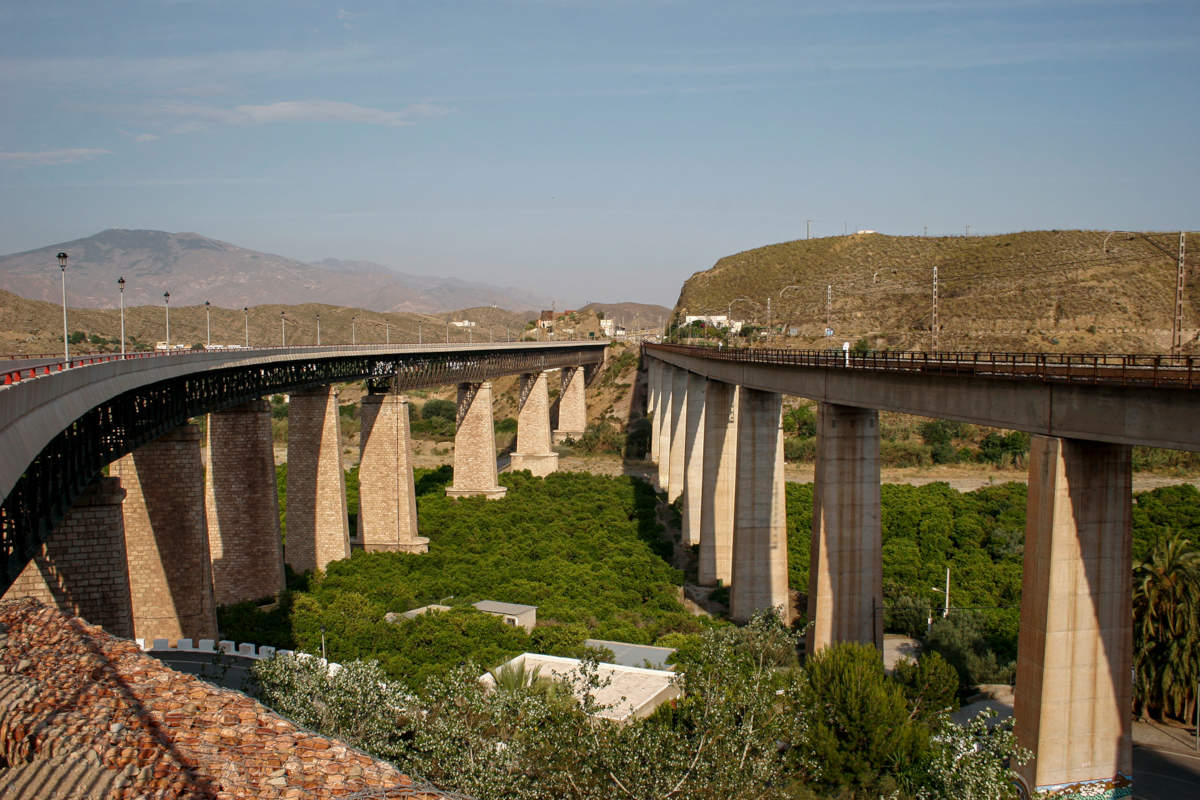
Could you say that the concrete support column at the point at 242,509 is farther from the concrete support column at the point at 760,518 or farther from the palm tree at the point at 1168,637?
the palm tree at the point at 1168,637

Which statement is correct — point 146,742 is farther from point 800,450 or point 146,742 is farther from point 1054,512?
point 800,450

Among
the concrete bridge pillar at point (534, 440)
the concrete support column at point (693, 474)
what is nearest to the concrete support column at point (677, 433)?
the concrete support column at point (693, 474)

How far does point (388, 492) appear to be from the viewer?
41500mm

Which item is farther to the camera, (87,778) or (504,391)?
(504,391)

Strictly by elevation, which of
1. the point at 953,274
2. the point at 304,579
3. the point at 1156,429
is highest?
the point at 953,274

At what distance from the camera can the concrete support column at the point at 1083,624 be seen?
14.9 metres

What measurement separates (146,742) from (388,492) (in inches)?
1312

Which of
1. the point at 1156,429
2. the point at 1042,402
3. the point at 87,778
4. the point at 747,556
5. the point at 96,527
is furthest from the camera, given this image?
the point at 747,556

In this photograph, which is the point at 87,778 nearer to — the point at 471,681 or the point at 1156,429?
the point at 471,681

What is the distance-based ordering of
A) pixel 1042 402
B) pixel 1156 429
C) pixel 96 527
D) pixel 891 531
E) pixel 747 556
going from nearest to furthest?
1. pixel 1156 429
2. pixel 1042 402
3. pixel 96 527
4. pixel 747 556
5. pixel 891 531

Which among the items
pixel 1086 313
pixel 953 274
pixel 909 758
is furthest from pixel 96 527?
pixel 953 274

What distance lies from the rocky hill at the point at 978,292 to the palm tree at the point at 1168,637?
27.7 metres

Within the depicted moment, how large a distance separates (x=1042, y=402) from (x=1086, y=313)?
70177 mm

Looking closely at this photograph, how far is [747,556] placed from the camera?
3186cm
